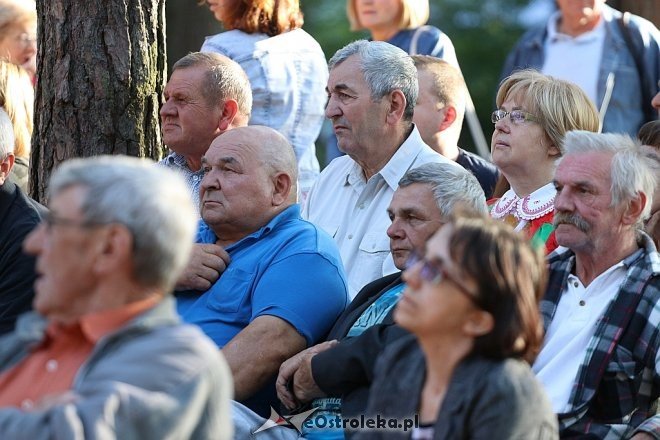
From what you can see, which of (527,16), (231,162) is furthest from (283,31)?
(527,16)

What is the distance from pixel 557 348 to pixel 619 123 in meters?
3.18

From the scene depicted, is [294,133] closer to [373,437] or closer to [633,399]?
[633,399]

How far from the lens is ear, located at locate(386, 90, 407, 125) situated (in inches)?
219

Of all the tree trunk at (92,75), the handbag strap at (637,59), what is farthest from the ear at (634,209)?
the handbag strap at (637,59)

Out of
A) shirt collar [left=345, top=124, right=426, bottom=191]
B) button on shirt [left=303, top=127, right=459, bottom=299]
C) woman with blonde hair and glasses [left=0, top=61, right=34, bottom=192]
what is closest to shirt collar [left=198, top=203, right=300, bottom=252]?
button on shirt [left=303, top=127, right=459, bottom=299]

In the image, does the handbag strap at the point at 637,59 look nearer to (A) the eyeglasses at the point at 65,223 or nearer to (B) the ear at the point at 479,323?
(B) the ear at the point at 479,323

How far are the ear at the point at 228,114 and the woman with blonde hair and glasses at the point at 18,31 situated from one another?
6.25ft

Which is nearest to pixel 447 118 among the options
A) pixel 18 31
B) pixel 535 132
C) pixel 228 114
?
pixel 535 132

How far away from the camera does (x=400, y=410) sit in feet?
10.6

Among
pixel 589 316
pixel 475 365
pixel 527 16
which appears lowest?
pixel 527 16

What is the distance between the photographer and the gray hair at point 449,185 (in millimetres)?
4480
